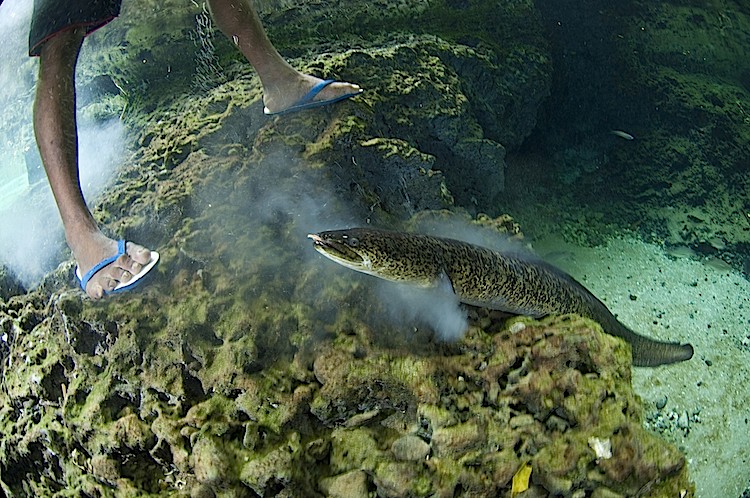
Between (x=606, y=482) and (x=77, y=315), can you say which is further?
(x=77, y=315)

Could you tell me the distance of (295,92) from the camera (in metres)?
3.01

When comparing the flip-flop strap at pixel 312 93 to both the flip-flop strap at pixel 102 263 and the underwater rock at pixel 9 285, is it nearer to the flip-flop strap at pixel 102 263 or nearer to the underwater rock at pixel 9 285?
the flip-flop strap at pixel 102 263

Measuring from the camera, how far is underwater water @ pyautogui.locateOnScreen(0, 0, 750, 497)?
6.52 feet

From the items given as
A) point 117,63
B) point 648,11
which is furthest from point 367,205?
point 648,11

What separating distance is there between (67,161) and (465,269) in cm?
226

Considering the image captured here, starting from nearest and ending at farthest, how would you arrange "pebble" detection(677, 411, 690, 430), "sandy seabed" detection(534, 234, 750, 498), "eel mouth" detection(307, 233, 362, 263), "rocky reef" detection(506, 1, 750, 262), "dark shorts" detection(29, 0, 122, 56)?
"eel mouth" detection(307, 233, 362, 263), "dark shorts" detection(29, 0, 122, 56), "sandy seabed" detection(534, 234, 750, 498), "pebble" detection(677, 411, 690, 430), "rocky reef" detection(506, 1, 750, 262)

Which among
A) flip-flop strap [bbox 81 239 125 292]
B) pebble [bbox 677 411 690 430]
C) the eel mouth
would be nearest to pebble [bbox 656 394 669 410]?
pebble [bbox 677 411 690 430]

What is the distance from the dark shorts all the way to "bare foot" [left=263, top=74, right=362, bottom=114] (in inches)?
41.0

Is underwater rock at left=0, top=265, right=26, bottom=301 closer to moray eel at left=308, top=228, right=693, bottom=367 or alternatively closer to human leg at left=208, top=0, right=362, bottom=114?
human leg at left=208, top=0, right=362, bottom=114

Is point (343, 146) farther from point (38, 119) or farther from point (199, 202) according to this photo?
point (38, 119)

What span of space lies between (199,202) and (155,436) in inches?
53.1

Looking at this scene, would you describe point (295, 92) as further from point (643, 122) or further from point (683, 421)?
point (643, 122)

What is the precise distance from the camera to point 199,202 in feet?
9.12

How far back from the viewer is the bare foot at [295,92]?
3008 millimetres
